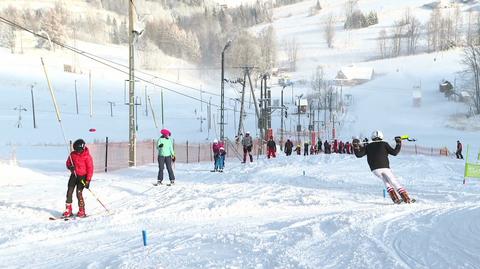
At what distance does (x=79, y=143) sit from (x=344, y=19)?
631ft

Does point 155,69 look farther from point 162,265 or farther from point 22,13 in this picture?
point 162,265

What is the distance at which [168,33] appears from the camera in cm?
11175

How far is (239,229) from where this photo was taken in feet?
26.5

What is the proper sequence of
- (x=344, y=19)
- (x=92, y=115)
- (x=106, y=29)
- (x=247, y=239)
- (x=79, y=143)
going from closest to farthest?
(x=247, y=239), (x=79, y=143), (x=92, y=115), (x=106, y=29), (x=344, y=19)

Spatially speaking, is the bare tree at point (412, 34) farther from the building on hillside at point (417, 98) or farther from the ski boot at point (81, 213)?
the ski boot at point (81, 213)

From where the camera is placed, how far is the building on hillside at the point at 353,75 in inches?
4999

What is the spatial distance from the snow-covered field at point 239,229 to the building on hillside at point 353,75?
11508 cm

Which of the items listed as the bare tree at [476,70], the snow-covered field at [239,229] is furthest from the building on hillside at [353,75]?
the snow-covered field at [239,229]

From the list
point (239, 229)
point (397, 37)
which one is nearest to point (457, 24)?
point (397, 37)

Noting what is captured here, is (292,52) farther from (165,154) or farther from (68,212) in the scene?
(68,212)

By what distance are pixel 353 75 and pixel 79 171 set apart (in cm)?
12376

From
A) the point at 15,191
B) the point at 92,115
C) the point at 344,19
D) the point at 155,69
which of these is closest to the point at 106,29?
the point at 155,69

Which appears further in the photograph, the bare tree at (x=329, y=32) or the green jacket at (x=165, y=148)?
the bare tree at (x=329, y=32)

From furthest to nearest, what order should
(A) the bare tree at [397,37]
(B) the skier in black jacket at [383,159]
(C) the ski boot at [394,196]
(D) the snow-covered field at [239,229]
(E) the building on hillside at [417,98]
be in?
1. (A) the bare tree at [397,37]
2. (E) the building on hillside at [417,98]
3. (B) the skier in black jacket at [383,159]
4. (C) the ski boot at [394,196]
5. (D) the snow-covered field at [239,229]
